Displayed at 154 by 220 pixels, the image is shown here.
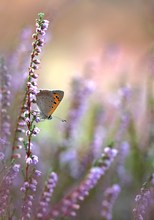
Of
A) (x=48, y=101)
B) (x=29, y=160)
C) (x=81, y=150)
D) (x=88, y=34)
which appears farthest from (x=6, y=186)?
(x=88, y=34)

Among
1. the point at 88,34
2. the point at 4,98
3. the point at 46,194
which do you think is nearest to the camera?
the point at 46,194

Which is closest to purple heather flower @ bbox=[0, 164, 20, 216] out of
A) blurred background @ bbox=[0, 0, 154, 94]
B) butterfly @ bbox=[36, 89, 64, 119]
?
butterfly @ bbox=[36, 89, 64, 119]

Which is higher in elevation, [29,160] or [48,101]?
[48,101]

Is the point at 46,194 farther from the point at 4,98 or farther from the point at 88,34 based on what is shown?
the point at 88,34

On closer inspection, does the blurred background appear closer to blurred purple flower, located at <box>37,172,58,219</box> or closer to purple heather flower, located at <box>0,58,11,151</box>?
purple heather flower, located at <box>0,58,11,151</box>

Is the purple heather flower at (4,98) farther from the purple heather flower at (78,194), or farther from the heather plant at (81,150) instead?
the purple heather flower at (78,194)

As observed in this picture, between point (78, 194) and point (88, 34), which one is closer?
point (78, 194)

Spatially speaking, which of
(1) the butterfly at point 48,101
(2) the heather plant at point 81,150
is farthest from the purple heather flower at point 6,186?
(1) the butterfly at point 48,101

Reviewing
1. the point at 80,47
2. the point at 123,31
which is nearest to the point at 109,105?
the point at 80,47
